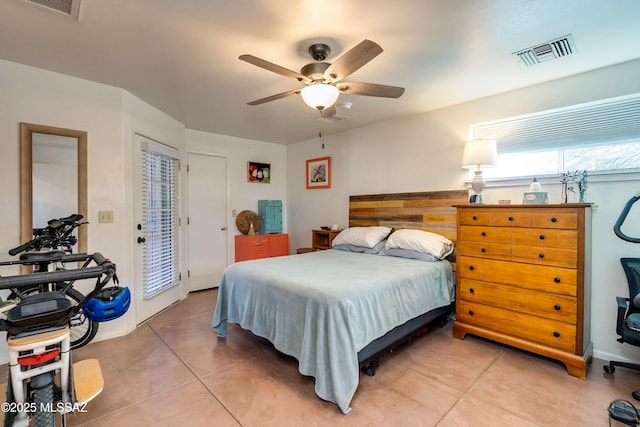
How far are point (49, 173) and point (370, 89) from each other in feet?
9.29

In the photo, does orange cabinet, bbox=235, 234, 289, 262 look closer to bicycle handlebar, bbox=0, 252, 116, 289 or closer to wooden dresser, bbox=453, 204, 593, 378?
wooden dresser, bbox=453, 204, 593, 378

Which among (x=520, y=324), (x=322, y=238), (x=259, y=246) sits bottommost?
(x=520, y=324)

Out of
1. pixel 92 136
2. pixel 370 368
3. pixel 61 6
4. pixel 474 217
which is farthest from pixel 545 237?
pixel 92 136

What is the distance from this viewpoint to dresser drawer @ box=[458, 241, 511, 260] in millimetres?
2537

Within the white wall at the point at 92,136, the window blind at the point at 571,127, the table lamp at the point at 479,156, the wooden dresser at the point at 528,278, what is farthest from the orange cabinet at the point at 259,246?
the window blind at the point at 571,127

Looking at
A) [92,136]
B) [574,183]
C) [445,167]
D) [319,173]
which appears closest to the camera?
[574,183]

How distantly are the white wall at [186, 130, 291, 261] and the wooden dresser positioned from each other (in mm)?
3378

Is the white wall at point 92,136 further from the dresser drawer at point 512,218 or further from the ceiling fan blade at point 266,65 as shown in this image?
the dresser drawer at point 512,218

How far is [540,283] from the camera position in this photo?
2.34 metres

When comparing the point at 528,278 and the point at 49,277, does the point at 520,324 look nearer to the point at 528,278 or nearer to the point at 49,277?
the point at 528,278

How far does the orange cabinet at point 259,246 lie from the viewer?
464cm

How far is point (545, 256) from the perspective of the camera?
233 cm

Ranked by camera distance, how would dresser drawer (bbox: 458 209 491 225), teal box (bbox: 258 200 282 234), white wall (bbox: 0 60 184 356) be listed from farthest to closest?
teal box (bbox: 258 200 282 234)
dresser drawer (bbox: 458 209 491 225)
white wall (bbox: 0 60 184 356)

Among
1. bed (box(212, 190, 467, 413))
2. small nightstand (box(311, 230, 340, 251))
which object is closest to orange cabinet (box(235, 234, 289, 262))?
small nightstand (box(311, 230, 340, 251))
